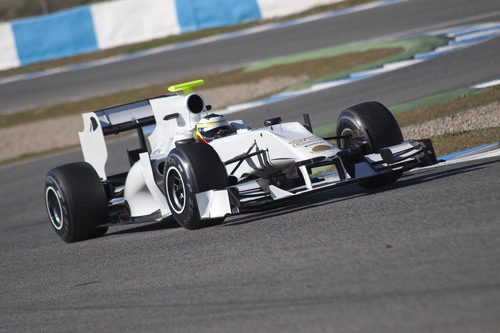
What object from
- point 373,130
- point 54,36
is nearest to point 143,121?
point 373,130

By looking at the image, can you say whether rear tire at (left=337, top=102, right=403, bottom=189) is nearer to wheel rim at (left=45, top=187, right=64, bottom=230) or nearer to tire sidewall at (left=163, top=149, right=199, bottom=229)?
tire sidewall at (left=163, top=149, right=199, bottom=229)

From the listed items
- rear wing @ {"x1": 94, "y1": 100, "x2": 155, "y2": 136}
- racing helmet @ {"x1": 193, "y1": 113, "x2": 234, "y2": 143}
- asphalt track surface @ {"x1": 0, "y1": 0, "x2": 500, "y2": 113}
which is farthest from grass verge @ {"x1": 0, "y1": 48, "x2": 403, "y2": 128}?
racing helmet @ {"x1": 193, "y1": 113, "x2": 234, "y2": 143}

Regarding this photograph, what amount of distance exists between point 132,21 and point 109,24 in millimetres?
921

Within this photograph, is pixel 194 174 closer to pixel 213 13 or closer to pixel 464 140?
pixel 464 140

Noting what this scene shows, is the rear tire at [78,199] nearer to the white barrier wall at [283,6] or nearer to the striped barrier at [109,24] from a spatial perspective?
the white barrier wall at [283,6]

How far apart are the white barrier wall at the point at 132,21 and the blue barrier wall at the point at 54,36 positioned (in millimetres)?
431

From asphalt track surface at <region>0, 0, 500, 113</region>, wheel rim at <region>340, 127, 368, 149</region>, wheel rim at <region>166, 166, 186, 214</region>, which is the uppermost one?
asphalt track surface at <region>0, 0, 500, 113</region>

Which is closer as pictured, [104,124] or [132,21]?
[104,124]

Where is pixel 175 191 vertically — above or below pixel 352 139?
below

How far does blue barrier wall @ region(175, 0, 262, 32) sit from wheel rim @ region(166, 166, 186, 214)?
72.0 feet

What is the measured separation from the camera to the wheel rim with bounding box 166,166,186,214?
7.09 m

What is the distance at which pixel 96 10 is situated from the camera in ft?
97.4

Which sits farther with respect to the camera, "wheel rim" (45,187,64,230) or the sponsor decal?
"wheel rim" (45,187,64,230)

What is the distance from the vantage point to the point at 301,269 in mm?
4793
